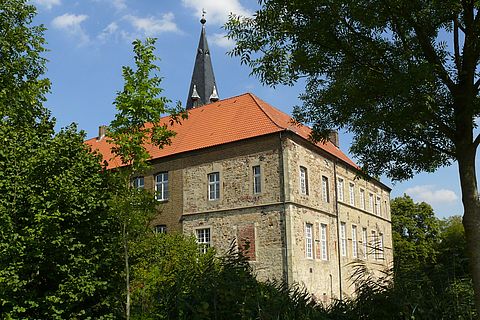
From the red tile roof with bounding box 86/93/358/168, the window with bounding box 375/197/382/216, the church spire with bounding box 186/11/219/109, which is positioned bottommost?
the window with bounding box 375/197/382/216

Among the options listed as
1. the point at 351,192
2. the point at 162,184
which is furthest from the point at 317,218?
the point at 162,184

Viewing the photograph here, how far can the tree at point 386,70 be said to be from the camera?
23.9 ft

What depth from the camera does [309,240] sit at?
26.7 metres

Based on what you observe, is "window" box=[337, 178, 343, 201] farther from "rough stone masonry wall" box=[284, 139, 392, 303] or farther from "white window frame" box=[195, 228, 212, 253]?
"white window frame" box=[195, 228, 212, 253]

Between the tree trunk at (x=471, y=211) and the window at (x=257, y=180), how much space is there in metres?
18.7

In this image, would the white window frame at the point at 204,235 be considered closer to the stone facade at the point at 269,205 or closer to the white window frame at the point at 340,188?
the stone facade at the point at 269,205

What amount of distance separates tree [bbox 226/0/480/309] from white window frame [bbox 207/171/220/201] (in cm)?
1841

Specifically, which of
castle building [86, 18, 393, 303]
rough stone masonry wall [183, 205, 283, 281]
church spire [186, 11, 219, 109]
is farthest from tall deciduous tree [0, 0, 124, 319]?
church spire [186, 11, 219, 109]

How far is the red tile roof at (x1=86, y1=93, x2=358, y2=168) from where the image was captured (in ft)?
88.7

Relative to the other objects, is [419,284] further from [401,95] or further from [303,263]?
[303,263]

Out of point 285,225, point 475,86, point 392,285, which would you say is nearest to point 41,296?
point 392,285

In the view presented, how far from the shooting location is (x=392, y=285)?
25.8ft

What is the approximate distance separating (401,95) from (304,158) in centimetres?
2017

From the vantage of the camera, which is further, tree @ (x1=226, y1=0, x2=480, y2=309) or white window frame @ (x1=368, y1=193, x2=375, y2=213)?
white window frame @ (x1=368, y1=193, x2=375, y2=213)
